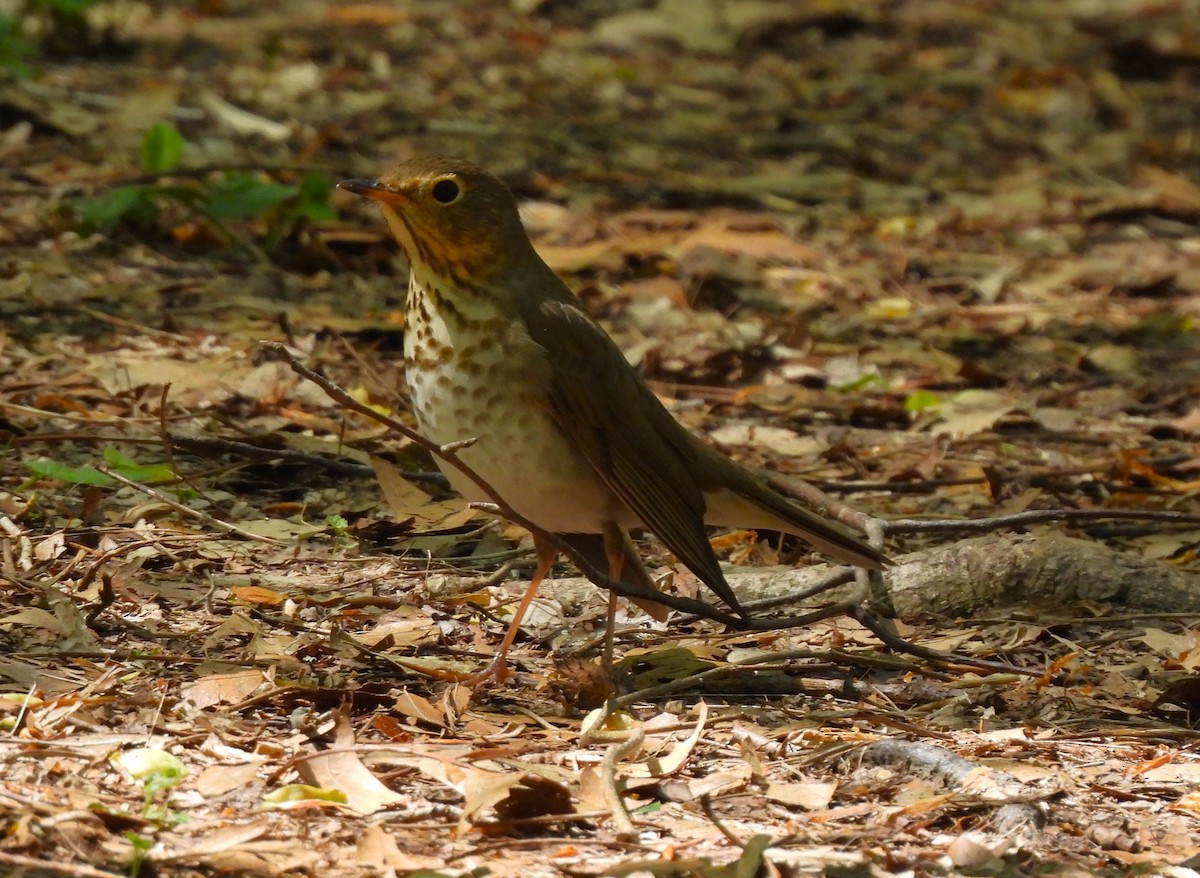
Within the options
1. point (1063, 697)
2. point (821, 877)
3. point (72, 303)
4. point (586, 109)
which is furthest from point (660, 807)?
point (586, 109)

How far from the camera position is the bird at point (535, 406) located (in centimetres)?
450

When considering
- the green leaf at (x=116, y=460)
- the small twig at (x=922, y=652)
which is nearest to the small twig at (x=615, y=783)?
the small twig at (x=922, y=652)

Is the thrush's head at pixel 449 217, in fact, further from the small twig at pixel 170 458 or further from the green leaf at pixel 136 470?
the green leaf at pixel 136 470

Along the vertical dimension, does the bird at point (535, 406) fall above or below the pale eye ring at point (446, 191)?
below

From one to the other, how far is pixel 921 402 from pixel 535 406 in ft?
9.31

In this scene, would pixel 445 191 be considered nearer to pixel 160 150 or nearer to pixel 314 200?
pixel 314 200

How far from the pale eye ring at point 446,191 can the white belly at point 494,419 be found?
368mm

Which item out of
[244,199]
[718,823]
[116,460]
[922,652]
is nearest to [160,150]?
[244,199]

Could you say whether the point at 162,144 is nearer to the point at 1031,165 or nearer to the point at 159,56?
the point at 159,56

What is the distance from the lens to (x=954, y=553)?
5.24 metres

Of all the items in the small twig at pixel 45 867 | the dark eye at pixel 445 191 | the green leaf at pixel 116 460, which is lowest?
the green leaf at pixel 116 460

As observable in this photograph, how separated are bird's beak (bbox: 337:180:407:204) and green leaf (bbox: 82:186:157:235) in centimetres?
270

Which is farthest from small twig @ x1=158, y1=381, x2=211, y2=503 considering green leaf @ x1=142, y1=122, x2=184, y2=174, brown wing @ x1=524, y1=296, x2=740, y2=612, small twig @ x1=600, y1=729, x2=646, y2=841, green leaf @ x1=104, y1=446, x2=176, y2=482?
green leaf @ x1=142, y1=122, x2=184, y2=174

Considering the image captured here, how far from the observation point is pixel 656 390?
6.95 meters
